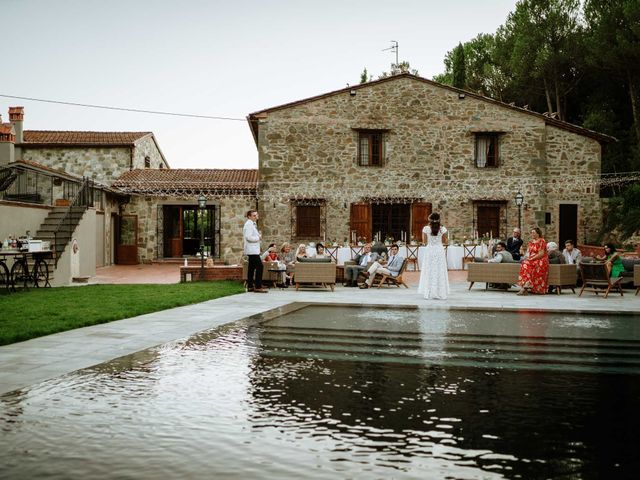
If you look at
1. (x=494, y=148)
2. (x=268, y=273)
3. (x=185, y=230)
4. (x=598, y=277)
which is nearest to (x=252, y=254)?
(x=268, y=273)

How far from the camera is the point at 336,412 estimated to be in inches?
154

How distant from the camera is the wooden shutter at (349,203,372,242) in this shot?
888 inches

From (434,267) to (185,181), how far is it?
15966 millimetres

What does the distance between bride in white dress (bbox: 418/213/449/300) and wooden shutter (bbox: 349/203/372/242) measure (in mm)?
10540

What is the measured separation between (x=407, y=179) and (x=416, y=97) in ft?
9.88

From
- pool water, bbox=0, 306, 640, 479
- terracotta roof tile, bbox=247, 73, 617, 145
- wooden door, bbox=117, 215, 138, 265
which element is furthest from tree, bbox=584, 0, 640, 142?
pool water, bbox=0, 306, 640, 479

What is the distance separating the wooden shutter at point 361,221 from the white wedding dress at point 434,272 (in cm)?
1062

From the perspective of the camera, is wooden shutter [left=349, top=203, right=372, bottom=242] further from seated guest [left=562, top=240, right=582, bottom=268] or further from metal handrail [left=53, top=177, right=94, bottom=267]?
seated guest [left=562, top=240, right=582, bottom=268]

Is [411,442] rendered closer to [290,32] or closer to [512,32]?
[290,32]

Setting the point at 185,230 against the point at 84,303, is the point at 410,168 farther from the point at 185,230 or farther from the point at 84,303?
the point at 84,303

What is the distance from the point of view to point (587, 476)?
112 inches

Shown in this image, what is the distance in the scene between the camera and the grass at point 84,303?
7516 millimetres

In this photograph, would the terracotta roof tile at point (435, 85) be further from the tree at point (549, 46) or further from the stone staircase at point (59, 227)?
the stone staircase at point (59, 227)

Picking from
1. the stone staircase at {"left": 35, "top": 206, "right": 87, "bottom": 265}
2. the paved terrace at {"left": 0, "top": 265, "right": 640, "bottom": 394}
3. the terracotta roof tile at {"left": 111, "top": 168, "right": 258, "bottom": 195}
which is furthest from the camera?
the terracotta roof tile at {"left": 111, "top": 168, "right": 258, "bottom": 195}
